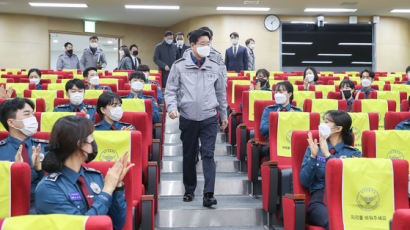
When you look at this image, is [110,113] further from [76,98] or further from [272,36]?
[272,36]

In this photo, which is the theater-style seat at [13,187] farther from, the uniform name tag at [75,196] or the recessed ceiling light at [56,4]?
the recessed ceiling light at [56,4]

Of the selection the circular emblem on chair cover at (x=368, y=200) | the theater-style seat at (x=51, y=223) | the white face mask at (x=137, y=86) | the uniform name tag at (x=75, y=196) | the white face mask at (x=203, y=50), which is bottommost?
the circular emblem on chair cover at (x=368, y=200)

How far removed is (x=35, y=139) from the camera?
8.35ft

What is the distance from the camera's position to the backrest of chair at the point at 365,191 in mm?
2262

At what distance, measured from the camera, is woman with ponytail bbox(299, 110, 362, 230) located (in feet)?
8.30

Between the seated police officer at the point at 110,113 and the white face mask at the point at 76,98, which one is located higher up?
the white face mask at the point at 76,98

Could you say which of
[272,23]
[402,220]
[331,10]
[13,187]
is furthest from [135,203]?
[272,23]

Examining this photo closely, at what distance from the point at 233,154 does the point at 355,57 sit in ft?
38.7

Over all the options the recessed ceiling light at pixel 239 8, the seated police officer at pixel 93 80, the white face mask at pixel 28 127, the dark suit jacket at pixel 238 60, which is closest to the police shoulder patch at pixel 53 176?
the white face mask at pixel 28 127

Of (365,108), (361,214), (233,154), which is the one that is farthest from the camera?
(233,154)

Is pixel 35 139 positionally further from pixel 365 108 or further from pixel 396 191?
pixel 365 108

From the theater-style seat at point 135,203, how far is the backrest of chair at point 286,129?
121 centimetres

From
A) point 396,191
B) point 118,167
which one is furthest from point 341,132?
point 118,167

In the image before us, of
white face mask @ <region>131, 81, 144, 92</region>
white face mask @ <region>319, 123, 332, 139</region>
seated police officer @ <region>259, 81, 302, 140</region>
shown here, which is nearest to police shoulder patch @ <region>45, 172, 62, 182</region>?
white face mask @ <region>319, 123, 332, 139</region>
